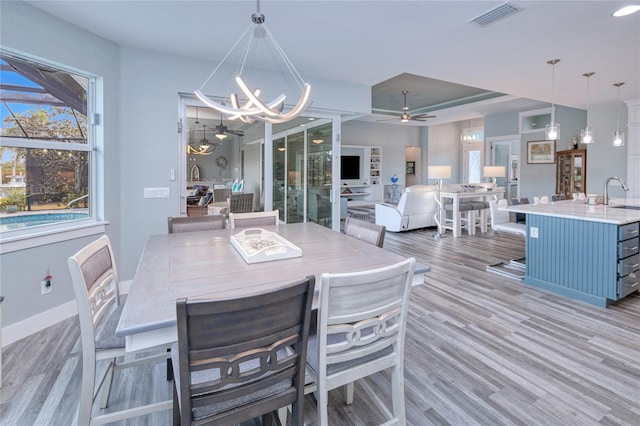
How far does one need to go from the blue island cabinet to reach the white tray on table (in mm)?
2941

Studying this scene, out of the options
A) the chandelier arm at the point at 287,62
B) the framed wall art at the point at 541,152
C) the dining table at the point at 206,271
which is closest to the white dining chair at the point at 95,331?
the dining table at the point at 206,271

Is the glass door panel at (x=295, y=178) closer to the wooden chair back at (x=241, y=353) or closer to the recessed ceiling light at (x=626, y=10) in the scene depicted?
the recessed ceiling light at (x=626, y=10)

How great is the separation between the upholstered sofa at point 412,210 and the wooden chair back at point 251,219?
4.07 metres

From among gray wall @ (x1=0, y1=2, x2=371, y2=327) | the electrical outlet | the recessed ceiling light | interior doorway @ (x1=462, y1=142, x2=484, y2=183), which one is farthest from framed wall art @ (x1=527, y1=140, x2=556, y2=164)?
the electrical outlet

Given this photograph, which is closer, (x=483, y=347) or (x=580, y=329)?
(x=483, y=347)

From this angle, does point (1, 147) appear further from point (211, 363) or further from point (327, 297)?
point (327, 297)

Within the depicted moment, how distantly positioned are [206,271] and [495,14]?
3028mm

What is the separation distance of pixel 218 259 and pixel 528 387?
1947 mm

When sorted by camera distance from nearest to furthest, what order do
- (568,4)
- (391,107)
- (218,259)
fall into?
1. (218,259)
2. (568,4)
3. (391,107)

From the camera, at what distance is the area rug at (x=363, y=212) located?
28.6 ft

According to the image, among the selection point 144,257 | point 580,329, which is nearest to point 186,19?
point 144,257

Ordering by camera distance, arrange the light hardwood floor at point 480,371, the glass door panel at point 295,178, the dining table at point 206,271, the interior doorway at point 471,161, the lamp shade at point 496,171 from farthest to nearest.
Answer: the interior doorway at point 471,161
the lamp shade at point 496,171
the glass door panel at point 295,178
the light hardwood floor at point 480,371
the dining table at point 206,271

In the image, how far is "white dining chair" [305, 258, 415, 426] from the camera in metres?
1.24

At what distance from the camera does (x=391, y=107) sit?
368 inches
